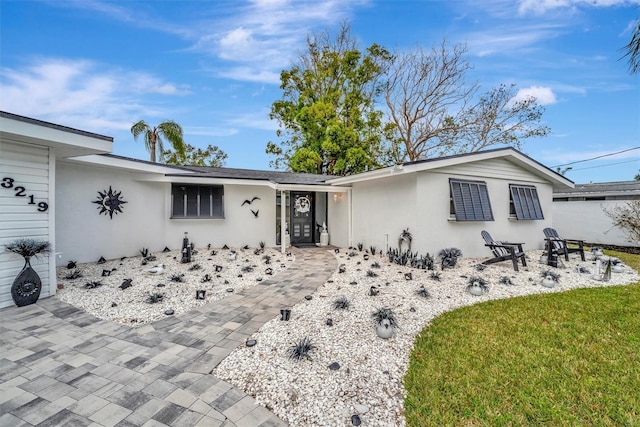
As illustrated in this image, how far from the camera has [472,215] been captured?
840cm

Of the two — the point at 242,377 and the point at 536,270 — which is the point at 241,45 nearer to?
the point at 242,377

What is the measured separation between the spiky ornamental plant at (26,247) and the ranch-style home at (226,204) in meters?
0.14

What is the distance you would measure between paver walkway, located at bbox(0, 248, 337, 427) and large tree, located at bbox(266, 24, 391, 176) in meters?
15.5

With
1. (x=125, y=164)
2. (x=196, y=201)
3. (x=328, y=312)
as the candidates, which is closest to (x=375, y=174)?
(x=328, y=312)

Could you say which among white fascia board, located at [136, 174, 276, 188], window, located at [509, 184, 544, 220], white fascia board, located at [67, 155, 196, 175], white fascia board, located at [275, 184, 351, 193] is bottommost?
window, located at [509, 184, 544, 220]

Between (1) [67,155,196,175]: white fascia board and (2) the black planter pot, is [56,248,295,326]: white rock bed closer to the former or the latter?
(2) the black planter pot

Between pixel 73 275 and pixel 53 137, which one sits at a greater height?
pixel 53 137

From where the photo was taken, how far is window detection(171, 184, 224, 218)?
9.61 m

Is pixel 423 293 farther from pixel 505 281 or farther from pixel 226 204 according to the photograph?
pixel 226 204

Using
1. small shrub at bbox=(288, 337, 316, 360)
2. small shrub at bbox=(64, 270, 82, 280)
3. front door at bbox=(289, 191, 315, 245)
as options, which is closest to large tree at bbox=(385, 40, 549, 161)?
front door at bbox=(289, 191, 315, 245)

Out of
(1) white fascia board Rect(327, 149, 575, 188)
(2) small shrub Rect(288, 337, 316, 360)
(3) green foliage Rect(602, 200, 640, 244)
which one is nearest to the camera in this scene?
(2) small shrub Rect(288, 337, 316, 360)

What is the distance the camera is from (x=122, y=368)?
2.85 meters

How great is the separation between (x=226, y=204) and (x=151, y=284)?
16.3ft

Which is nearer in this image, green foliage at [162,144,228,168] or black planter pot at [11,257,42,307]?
black planter pot at [11,257,42,307]
